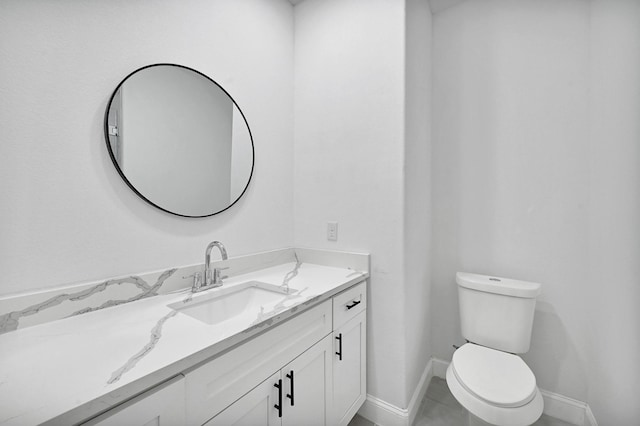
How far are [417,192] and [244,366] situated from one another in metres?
1.31

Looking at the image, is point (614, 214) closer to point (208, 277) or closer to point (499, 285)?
point (499, 285)

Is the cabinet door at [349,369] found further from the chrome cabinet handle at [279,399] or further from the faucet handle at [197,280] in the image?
the faucet handle at [197,280]

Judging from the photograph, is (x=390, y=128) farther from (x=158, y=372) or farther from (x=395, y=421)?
(x=395, y=421)

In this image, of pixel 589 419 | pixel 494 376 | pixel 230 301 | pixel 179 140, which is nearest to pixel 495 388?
pixel 494 376

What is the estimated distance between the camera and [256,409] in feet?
2.92

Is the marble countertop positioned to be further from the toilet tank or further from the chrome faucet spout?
the toilet tank

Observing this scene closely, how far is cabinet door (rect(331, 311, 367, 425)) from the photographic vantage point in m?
1.30

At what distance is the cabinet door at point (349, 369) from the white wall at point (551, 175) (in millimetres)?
767

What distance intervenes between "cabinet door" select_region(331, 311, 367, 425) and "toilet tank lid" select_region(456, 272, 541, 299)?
0.66 metres

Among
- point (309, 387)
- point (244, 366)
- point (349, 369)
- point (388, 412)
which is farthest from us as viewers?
point (388, 412)

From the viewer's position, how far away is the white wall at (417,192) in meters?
1.52

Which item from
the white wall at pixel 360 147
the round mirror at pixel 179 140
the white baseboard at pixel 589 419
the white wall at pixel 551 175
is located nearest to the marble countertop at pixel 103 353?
the round mirror at pixel 179 140

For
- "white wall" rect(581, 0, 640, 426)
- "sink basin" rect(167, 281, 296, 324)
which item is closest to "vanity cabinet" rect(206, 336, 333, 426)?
"sink basin" rect(167, 281, 296, 324)

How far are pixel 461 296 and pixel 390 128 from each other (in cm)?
111
